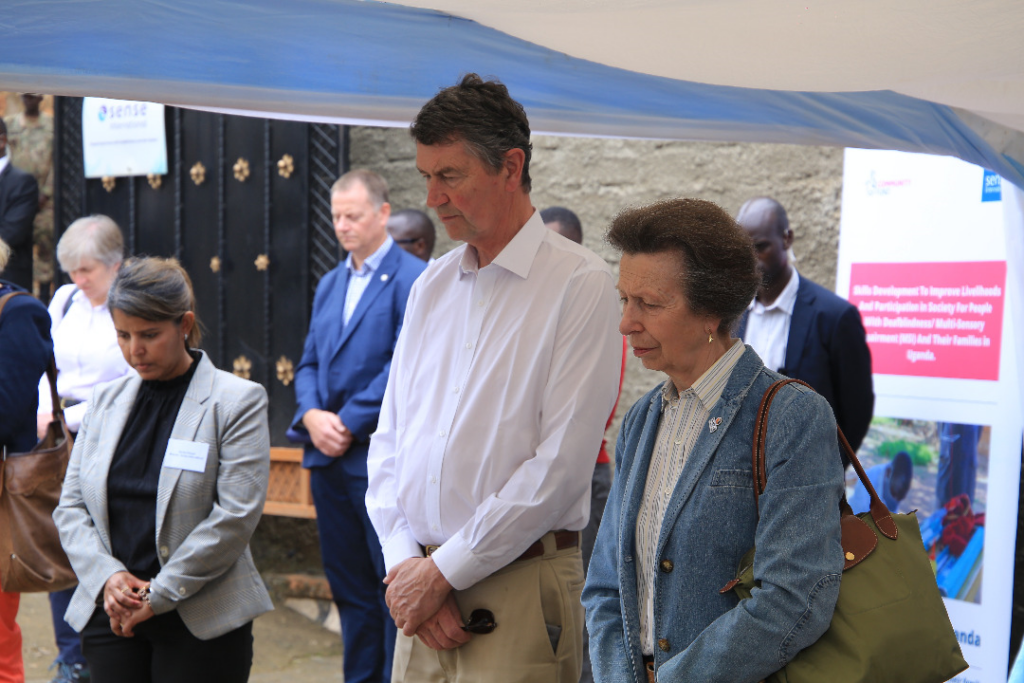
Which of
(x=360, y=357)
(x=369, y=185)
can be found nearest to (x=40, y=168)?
(x=369, y=185)

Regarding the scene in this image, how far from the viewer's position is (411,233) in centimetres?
495

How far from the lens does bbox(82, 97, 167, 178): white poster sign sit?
237 inches

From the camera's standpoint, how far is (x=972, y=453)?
3559 millimetres

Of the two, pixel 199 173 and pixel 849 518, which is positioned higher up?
pixel 199 173

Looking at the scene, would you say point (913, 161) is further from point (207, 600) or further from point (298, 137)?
point (298, 137)

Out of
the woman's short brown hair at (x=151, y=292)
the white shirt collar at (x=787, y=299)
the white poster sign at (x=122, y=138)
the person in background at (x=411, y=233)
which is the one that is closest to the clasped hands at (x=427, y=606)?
the woman's short brown hair at (x=151, y=292)

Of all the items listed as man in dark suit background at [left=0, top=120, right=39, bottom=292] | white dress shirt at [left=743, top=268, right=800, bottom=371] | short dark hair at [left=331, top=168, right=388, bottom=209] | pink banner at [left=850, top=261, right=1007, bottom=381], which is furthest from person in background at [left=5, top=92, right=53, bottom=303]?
pink banner at [left=850, top=261, right=1007, bottom=381]

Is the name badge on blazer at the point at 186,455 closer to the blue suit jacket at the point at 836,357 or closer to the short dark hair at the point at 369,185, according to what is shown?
the short dark hair at the point at 369,185

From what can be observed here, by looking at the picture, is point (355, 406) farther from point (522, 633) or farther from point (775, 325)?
point (522, 633)

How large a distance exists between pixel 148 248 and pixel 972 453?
4820 mm

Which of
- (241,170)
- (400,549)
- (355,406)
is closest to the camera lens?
(400,549)

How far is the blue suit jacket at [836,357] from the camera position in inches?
142

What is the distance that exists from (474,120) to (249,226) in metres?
4.02

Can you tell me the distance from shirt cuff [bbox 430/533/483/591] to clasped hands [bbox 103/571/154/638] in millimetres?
1004
